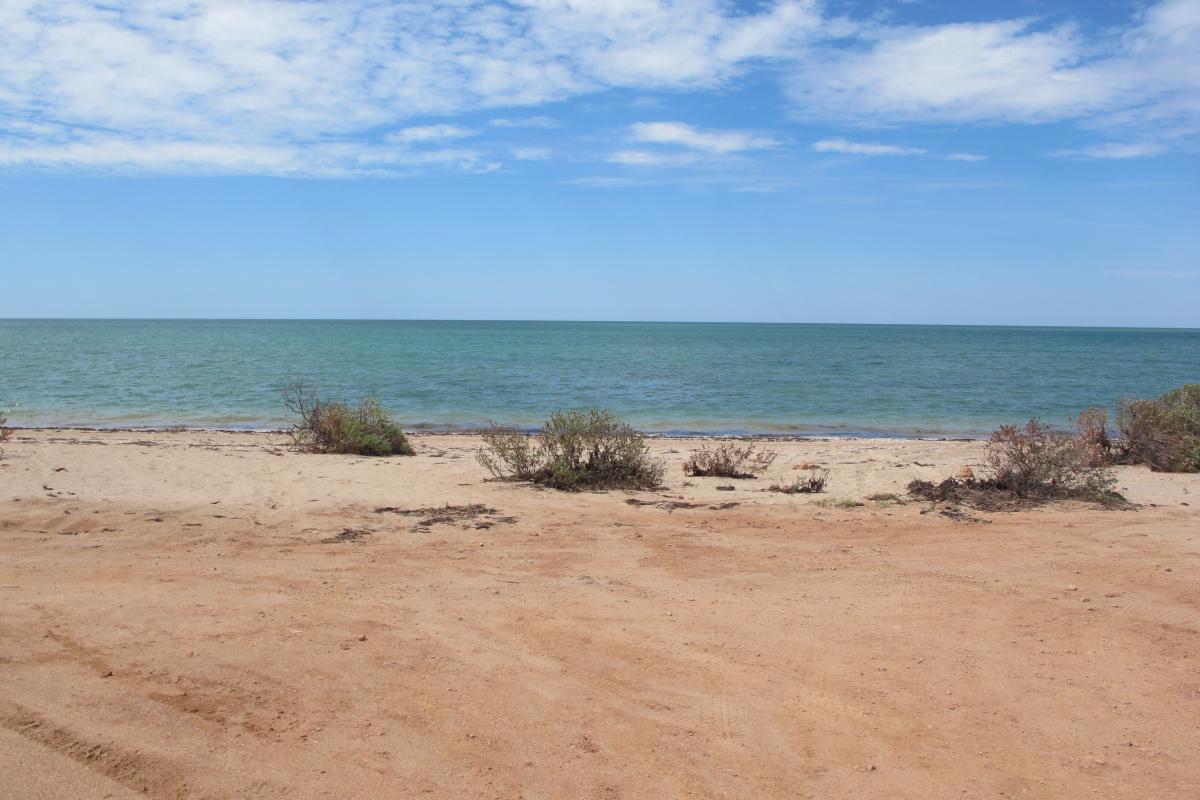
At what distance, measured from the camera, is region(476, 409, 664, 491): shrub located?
10531 millimetres

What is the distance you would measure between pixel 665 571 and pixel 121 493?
21.0 feet

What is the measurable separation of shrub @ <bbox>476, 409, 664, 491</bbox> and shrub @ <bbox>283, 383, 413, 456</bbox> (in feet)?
11.2

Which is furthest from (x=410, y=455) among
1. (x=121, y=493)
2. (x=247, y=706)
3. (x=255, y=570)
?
(x=247, y=706)

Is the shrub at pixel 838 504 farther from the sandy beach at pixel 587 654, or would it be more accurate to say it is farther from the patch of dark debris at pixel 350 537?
the patch of dark debris at pixel 350 537

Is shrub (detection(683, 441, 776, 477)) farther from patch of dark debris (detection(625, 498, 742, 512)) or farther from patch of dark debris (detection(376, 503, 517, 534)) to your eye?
patch of dark debris (detection(376, 503, 517, 534))

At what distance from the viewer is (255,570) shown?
20.7ft

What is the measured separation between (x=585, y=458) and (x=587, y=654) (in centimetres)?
621

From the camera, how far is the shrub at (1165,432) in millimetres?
12258

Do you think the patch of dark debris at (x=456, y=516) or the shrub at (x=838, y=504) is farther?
the shrub at (x=838, y=504)

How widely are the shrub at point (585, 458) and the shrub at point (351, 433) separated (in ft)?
11.2

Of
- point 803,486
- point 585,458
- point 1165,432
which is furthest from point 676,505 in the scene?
point 1165,432

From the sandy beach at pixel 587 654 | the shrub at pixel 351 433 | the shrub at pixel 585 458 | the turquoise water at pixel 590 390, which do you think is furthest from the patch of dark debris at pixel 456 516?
the turquoise water at pixel 590 390

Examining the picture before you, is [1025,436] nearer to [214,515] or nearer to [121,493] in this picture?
[214,515]

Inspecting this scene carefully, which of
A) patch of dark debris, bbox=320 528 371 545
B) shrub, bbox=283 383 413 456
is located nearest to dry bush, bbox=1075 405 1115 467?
patch of dark debris, bbox=320 528 371 545
